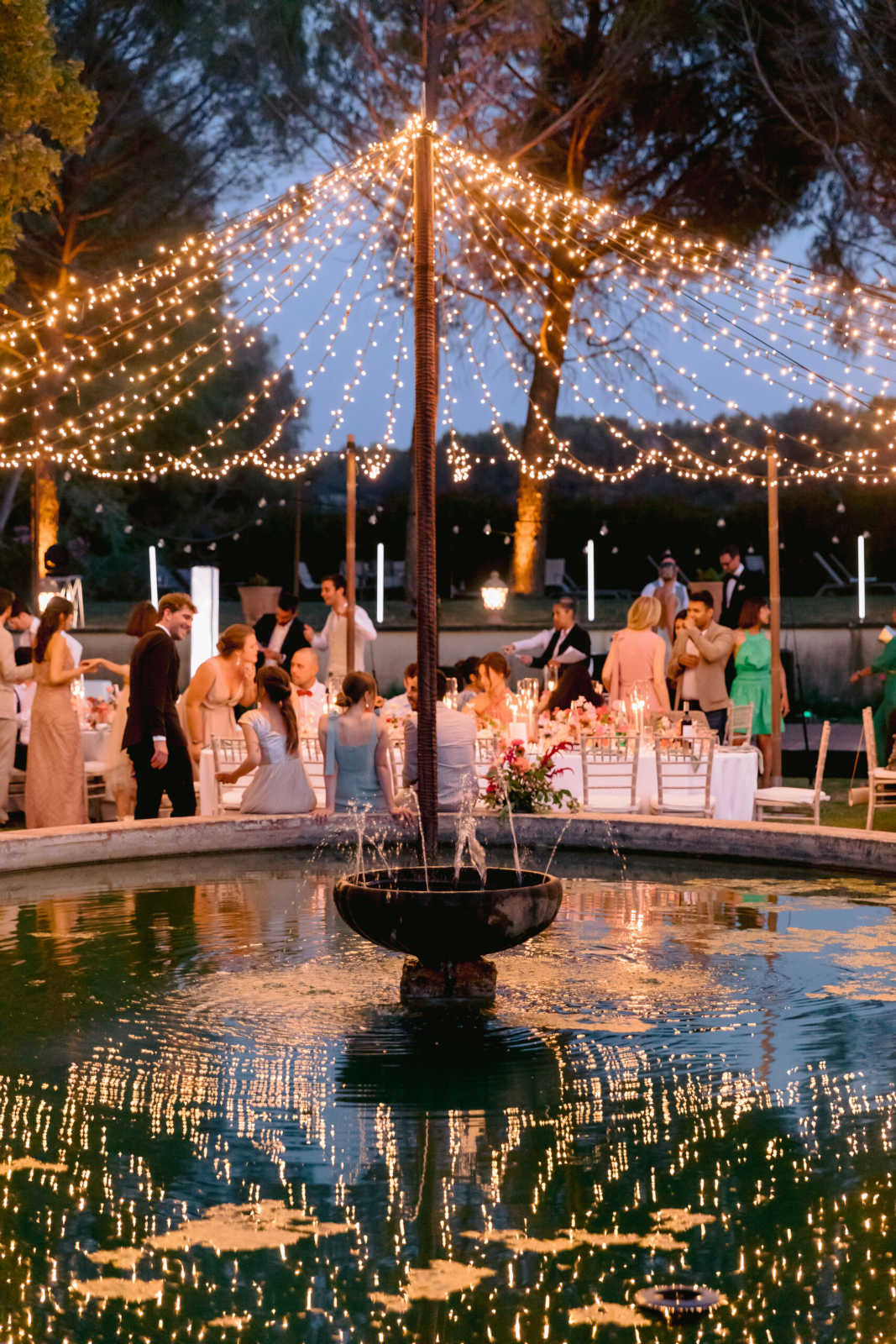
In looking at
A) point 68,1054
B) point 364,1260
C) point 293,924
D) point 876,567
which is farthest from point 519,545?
point 364,1260

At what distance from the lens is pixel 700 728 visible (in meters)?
10.0

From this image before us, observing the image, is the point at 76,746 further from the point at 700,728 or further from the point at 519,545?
the point at 519,545

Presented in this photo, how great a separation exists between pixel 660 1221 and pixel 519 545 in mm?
21179

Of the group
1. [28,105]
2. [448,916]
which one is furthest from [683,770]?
[28,105]

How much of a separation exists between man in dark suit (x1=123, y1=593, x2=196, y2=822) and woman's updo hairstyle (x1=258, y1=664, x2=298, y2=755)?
0.53 meters

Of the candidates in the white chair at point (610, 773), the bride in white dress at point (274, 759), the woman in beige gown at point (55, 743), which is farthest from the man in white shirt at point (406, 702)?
the woman in beige gown at point (55, 743)

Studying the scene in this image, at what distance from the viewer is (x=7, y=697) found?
11.0 m

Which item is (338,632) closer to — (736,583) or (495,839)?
(736,583)

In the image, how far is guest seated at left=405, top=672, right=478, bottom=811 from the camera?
8.59m

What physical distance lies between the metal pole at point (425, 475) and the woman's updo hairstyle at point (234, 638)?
159 inches

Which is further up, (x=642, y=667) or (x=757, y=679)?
(x=642, y=667)

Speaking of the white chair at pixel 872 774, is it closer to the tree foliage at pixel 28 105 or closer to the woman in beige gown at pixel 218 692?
the woman in beige gown at pixel 218 692

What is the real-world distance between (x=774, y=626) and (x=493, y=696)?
2465 millimetres

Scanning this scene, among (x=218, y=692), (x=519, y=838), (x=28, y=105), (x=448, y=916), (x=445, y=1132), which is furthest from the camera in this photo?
(x=28, y=105)
